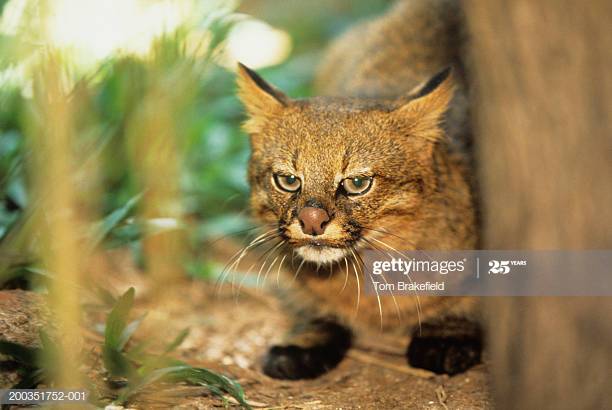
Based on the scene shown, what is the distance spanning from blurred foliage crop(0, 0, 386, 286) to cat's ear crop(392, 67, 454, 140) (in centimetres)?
104

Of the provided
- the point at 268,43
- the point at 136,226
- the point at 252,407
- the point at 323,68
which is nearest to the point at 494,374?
the point at 252,407

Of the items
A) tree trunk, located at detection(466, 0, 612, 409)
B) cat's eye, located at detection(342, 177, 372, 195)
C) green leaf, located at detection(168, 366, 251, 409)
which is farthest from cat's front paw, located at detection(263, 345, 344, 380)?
tree trunk, located at detection(466, 0, 612, 409)

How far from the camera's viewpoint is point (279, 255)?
3.88 m

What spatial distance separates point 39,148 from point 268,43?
3.29m

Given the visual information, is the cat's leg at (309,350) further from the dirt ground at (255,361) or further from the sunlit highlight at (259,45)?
the sunlit highlight at (259,45)

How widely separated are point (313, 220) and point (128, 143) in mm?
1372

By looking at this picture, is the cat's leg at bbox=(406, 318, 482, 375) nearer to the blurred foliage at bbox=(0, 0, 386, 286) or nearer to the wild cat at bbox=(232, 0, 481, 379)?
the wild cat at bbox=(232, 0, 481, 379)

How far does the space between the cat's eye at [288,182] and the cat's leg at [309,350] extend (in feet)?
2.75

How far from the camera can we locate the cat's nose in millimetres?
3082

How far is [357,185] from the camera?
129 inches

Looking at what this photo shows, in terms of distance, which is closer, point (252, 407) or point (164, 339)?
point (252, 407)

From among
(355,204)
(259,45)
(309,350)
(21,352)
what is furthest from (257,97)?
(259,45)

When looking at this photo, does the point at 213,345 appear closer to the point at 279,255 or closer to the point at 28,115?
the point at 279,255

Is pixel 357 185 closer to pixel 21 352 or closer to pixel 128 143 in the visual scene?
pixel 128 143
